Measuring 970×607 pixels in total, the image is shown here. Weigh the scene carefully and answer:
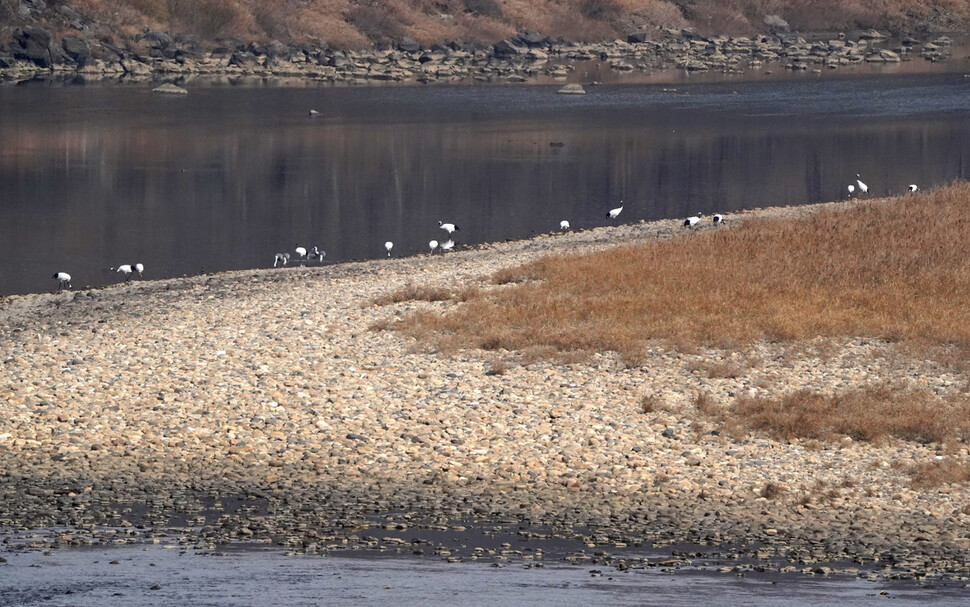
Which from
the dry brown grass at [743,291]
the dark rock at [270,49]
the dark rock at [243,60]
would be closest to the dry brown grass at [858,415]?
the dry brown grass at [743,291]

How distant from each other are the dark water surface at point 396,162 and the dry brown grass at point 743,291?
1141 cm

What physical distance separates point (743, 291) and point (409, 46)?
4001 inches

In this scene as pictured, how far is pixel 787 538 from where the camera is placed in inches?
602

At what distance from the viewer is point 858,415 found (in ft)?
60.5

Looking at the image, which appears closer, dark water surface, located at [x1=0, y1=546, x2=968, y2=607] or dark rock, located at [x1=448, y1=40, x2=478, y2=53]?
dark water surface, located at [x1=0, y1=546, x2=968, y2=607]

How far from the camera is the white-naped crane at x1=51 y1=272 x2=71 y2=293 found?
32.2m

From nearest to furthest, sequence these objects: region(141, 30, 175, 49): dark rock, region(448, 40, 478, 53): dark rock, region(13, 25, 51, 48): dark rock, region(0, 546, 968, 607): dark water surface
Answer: region(0, 546, 968, 607): dark water surface, region(13, 25, 51, 48): dark rock, region(141, 30, 175, 49): dark rock, region(448, 40, 478, 53): dark rock

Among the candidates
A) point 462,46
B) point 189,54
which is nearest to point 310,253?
point 189,54

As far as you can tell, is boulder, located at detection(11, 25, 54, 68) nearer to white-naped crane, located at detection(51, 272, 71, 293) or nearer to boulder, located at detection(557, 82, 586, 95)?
boulder, located at detection(557, 82, 586, 95)

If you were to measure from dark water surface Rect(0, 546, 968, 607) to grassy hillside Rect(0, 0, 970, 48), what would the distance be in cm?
10561

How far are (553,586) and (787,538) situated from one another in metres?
2.97

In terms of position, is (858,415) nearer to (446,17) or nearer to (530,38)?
(530,38)

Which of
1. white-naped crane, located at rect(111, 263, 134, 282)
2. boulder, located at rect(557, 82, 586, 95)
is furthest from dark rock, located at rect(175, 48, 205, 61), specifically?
white-naped crane, located at rect(111, 263, 134, 282)

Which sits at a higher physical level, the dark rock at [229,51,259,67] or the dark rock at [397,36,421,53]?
the dark rock at [397,36,421,53]
